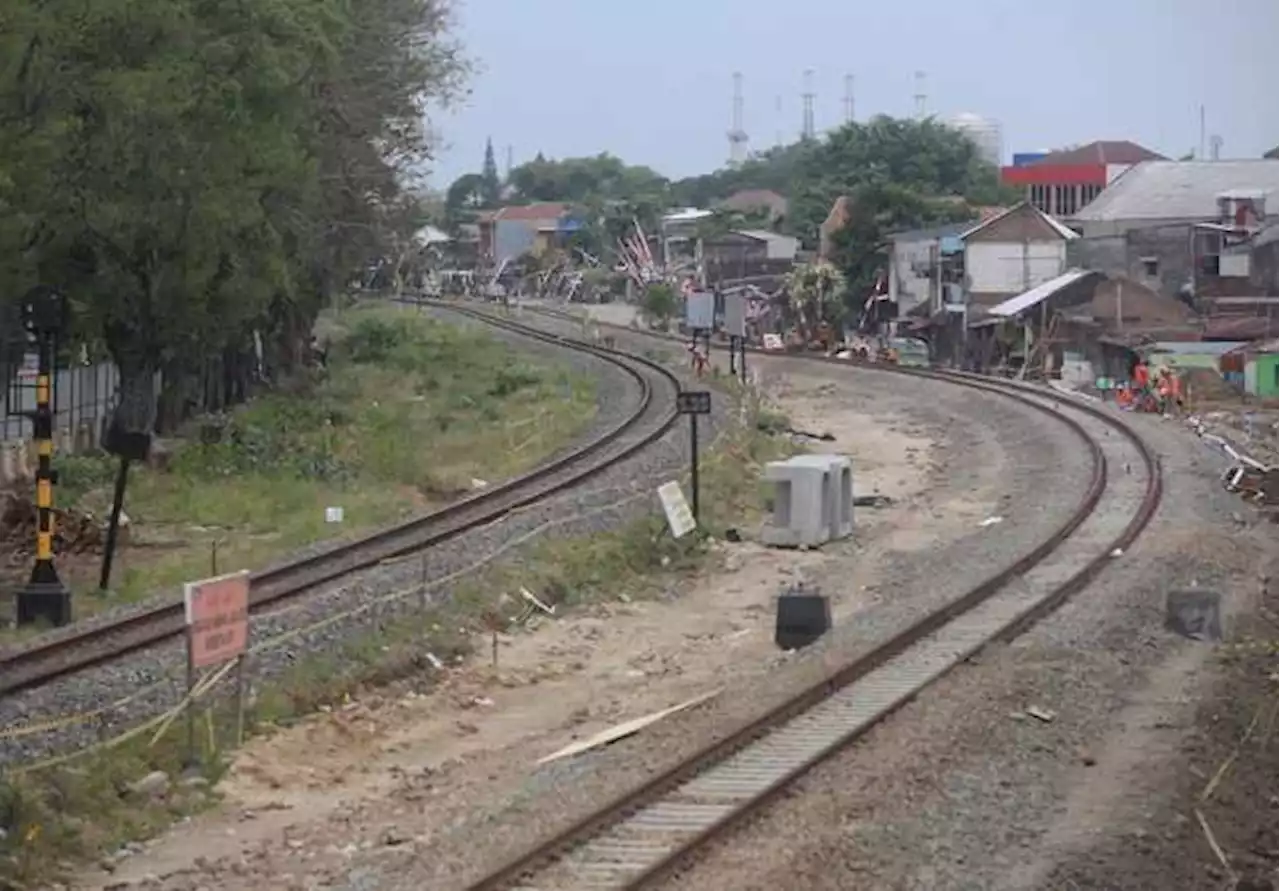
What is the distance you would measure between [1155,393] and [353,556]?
1030 inches

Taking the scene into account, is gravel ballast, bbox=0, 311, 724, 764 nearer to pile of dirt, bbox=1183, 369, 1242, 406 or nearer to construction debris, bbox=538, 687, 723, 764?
construction debris, bbox=538, 687, 723, 764

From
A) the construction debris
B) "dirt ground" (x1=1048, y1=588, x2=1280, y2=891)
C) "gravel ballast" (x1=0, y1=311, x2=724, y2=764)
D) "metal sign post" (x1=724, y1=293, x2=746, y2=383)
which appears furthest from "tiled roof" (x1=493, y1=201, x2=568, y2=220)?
"dirt ground" (x1=1048, y1=588, x2=1280, y2=891)

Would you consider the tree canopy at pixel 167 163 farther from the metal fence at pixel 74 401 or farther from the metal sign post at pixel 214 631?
the metal sign post at pixel 214 631

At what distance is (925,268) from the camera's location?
229 feet

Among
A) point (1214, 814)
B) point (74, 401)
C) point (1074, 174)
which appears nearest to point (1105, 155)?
point (1074, 174)

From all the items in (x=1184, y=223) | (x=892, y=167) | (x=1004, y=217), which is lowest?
(x=1184, y=223)

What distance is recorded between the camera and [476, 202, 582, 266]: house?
12569 centimetres

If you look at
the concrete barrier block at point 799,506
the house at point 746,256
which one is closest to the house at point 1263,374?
the concrete barrier block at point 799,506

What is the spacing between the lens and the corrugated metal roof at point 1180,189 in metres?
68.6

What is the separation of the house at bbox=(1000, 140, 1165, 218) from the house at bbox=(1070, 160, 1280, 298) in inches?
651

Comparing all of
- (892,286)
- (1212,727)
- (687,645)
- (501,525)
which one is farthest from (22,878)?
(892,286)

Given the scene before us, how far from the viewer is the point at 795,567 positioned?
24.0 m

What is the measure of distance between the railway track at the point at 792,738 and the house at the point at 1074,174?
225 ft

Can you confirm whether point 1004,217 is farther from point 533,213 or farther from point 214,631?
point 533,213
